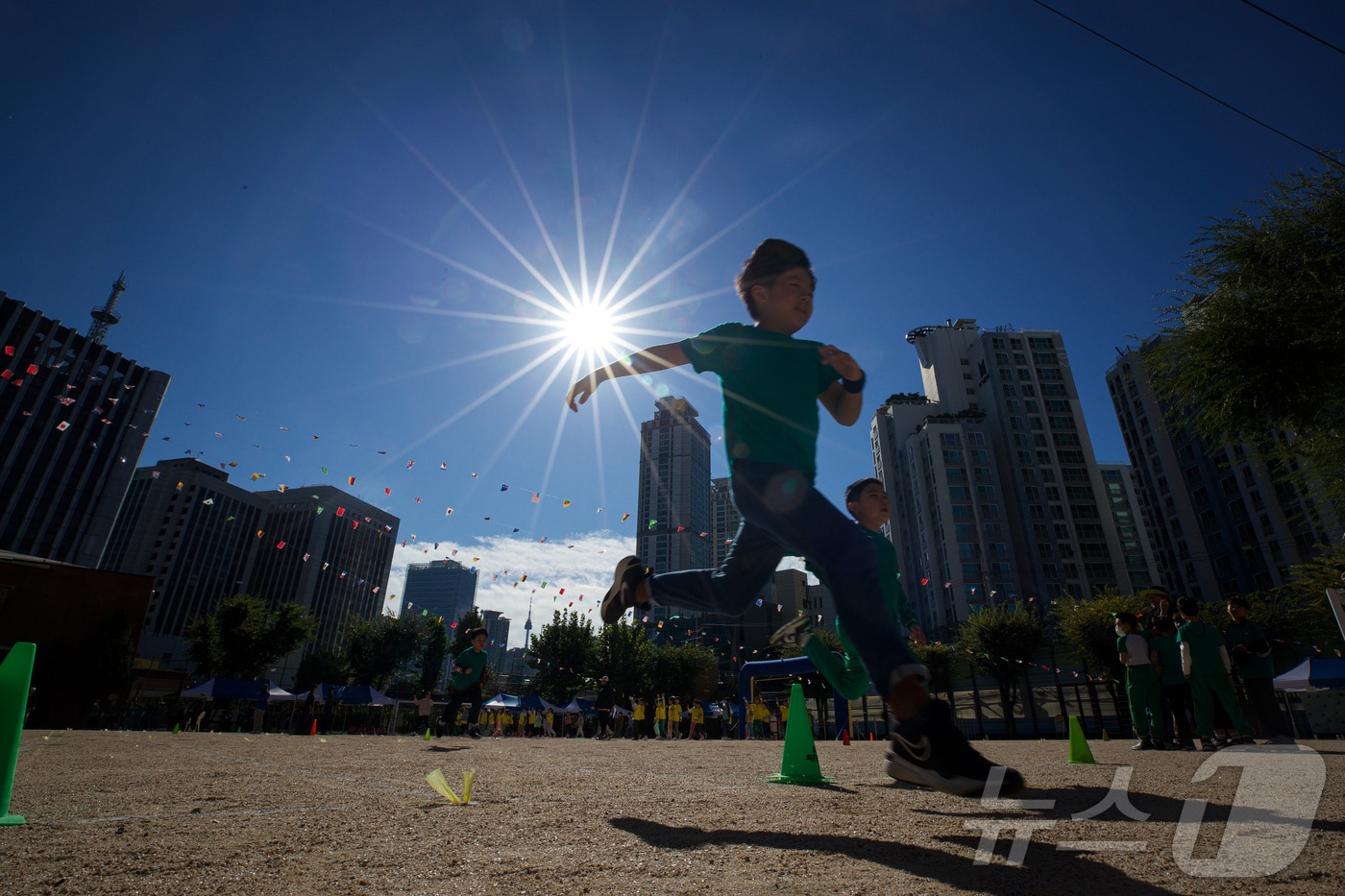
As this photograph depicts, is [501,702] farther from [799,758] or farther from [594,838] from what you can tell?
[594,838]

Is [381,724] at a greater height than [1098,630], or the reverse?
[1098,630]

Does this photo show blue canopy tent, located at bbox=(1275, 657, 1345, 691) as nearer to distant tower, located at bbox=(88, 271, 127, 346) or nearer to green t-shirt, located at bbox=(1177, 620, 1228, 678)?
green t-shirt, located at bbox=(1177, 620, 1228, 678)

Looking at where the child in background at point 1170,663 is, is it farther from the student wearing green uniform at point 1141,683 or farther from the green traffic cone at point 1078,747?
the green traffic cone at point 1078,747

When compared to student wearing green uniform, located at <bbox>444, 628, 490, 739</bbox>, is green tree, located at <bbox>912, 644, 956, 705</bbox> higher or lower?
higher

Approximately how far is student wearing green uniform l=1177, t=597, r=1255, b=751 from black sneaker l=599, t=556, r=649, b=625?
603 cm

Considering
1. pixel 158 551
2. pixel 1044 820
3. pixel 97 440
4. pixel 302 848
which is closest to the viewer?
pixel 302 848

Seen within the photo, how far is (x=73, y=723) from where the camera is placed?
2528 cm

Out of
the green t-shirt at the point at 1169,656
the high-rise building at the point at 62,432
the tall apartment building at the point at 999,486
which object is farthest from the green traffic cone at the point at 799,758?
the high-rise building at the point at 62,432

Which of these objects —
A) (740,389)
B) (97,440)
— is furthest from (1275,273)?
(97,440)

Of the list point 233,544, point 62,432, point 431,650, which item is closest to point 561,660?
point 431,650

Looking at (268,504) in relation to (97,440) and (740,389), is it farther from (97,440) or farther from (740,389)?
(740,389)

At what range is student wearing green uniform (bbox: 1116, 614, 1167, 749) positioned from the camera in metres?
6.39

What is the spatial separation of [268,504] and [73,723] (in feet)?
293

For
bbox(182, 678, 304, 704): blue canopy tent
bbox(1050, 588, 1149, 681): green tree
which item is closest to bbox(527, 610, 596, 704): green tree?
bbox(182, 678, 304, 704): blue canopy tent
